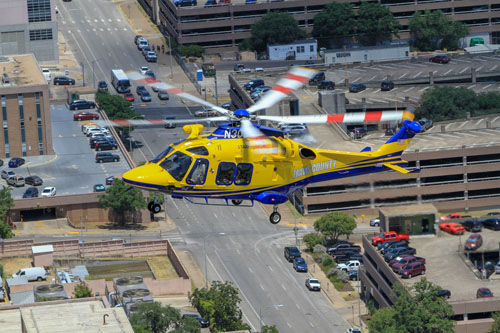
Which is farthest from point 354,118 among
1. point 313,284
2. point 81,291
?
point 313,284

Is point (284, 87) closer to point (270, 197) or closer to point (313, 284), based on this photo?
point (270, 197)

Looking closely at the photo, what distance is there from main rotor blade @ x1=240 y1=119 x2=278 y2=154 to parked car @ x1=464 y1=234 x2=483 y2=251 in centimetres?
8744

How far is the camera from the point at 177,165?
336 ft

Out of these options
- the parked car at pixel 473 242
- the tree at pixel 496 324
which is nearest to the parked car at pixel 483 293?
the tree at pixel 496 324

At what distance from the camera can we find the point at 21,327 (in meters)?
152

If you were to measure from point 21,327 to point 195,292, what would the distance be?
3728 cm

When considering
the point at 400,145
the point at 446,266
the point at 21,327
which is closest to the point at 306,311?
the point at 446,266

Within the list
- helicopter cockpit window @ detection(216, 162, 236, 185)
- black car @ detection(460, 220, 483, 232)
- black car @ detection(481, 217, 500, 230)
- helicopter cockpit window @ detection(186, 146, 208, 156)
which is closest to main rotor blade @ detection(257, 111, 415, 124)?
helicopter cockpit window @ detection(216, 162, 236, 185)

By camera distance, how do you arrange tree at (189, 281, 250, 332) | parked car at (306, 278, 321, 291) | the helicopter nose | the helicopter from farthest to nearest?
1. parked car at (306, 278, 321, 291)
2. tree at (189, 281, 250, 332)
3. the helicopter
4. the helicopter nose

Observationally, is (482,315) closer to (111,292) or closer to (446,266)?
(446,266)

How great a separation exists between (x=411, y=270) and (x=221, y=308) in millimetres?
24363

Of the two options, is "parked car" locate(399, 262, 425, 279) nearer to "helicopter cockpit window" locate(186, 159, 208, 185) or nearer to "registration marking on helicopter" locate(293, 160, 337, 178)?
"registration marking on helicopter" locate(293, 160, 337, 178)

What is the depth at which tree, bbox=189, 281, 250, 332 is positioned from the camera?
593 feet

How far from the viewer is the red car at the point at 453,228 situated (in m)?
192
